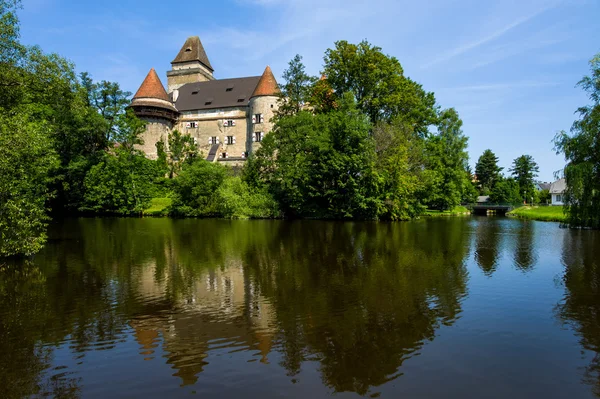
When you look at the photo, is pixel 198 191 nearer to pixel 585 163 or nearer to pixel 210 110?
pixel 210 110

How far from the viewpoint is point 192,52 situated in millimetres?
69188

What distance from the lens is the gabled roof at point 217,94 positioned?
60250 mm

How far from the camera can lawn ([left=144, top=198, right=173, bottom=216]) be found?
4259 cm

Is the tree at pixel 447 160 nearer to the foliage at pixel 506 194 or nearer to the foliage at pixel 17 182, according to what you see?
the foliage at pixel 506 194

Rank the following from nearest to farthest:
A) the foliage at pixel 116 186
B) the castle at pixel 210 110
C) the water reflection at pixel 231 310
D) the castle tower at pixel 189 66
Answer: the water reflection at pixel 231 310
the foliage at pixel 116 186
the castle at pixel 210 110
the castle tower at pixel 189 66

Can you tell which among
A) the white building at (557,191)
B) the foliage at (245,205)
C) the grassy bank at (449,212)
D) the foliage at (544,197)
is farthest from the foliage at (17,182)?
the foliage at (544,197)

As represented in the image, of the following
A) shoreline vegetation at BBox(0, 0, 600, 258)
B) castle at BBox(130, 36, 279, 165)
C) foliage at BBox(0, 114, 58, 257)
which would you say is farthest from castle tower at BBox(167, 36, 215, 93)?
foliage at BBox(0, 114, 58, 257)

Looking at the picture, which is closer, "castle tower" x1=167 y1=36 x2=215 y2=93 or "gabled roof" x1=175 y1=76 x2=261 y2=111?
"gabled roof" x1=175 y1=76 x2=261 y2=111

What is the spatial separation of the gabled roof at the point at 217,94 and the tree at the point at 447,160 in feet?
92.9

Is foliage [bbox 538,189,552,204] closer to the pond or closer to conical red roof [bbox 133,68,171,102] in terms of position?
conical red roof [bbox 133,68,171,102]

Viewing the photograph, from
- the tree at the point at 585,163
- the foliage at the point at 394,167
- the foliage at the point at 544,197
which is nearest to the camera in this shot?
the tree at the point at 585,163

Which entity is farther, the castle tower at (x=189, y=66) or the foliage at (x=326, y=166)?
the castle tower at (x=189, y=66)

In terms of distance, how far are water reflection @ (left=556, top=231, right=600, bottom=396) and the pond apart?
51mm

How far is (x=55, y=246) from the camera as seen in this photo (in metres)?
17.7
